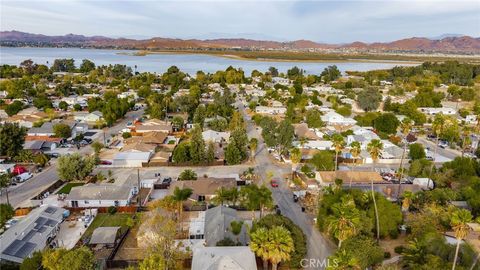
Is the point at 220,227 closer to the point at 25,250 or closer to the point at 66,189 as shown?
the point at 25,250

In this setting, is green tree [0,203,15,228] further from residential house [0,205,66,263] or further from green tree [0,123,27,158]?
green tree [0,123,27,158]

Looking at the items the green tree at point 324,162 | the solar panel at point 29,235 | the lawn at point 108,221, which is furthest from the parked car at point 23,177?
the green tree at point 324,162

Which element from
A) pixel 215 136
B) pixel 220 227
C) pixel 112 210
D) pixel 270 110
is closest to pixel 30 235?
pixel 112 210

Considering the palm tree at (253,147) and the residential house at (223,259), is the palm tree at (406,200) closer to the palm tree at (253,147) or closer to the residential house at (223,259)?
the residential house at (223,259)

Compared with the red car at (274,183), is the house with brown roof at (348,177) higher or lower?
higher

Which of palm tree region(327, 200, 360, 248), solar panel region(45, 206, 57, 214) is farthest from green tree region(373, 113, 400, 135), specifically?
solar panel region(45, 206, 57, 214)

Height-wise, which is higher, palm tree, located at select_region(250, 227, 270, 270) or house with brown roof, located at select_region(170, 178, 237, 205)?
palm tree, located at select_region(250, 227, 270, 270)
